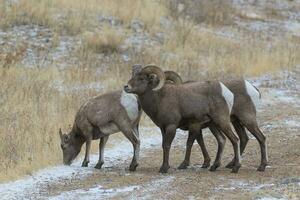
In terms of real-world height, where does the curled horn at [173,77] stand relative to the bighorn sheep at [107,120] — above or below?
above

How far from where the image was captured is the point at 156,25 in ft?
79.5

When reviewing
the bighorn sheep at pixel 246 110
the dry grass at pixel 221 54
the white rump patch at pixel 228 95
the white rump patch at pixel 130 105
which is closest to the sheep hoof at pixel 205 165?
the bighorn sheep at pixel 246 110

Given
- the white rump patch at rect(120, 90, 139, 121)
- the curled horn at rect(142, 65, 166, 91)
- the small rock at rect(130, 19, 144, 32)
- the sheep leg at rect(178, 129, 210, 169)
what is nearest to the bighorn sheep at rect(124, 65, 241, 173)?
the curled horn at rect(142, 65, 166, 91)

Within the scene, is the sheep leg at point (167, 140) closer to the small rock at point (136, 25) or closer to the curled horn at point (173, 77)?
the curled horn at point (173, 77)

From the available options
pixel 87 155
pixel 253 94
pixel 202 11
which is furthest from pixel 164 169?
pixel 202 11

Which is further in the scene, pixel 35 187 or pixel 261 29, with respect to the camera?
pixel 261 29

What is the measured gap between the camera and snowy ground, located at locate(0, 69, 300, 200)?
29.2 ft

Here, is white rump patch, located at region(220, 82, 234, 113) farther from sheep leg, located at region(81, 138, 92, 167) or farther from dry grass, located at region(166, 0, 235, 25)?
dry grass, located at region(166, 0, 235, 25)

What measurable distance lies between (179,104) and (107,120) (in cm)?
117

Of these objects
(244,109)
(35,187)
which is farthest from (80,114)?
(244,109)

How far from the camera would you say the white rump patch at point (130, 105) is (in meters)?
10.7

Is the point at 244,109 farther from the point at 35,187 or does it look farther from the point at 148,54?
the point at 148,54

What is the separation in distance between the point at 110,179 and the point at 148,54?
38.1 ft

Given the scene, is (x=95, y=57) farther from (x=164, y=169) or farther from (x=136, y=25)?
(x=164, y=169)
